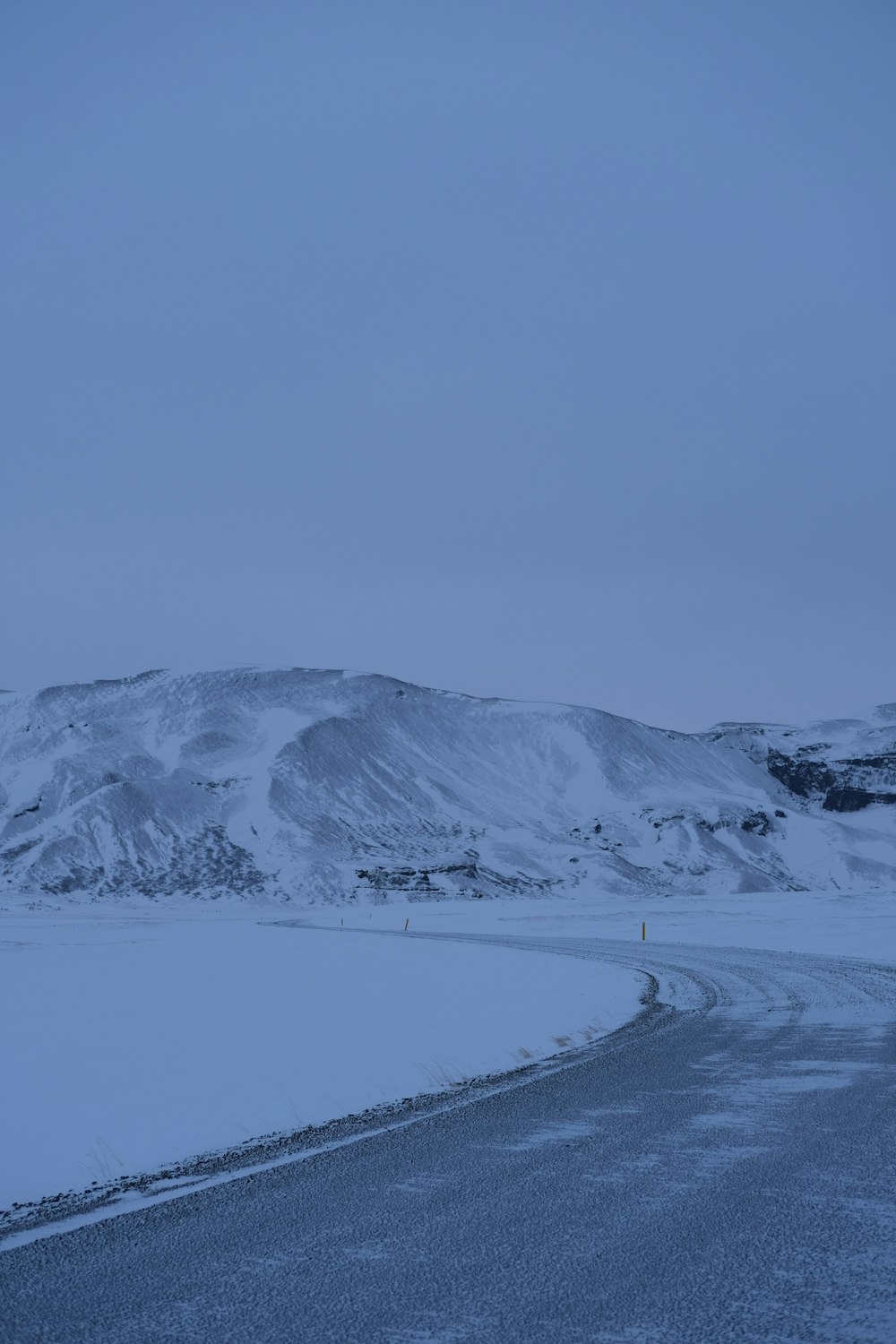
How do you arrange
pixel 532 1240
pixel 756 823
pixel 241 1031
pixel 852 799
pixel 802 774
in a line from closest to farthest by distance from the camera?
pixel 532 1240 → pixel 241 1031 → pixel 756 823 → pixel 852 799 → pixel 802 774

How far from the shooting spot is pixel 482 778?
5310 inches

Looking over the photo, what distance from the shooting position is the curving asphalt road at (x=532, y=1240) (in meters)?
4.40

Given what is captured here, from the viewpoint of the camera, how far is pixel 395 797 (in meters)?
118

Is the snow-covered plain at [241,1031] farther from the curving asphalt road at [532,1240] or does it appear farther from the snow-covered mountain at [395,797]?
the snow-covered mountain at [395,797]

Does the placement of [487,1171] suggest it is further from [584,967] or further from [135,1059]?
[584,967]

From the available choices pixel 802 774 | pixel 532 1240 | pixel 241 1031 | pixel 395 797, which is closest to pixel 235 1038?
pixel 241 1031

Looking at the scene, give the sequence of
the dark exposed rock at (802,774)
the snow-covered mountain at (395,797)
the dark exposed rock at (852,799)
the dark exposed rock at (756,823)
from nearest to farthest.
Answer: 1. the snow-covered mountain at (395,797)
2. the dark exposed rock at (756,823)
3. the dark exposed rock at (852,799)
4. the dark exposed rock at (802,774)

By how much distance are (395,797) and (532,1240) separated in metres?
113

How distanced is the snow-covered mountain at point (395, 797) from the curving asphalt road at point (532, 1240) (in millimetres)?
80799

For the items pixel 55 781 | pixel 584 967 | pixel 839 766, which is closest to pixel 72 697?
pixel 55 781

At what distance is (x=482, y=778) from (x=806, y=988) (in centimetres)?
11528

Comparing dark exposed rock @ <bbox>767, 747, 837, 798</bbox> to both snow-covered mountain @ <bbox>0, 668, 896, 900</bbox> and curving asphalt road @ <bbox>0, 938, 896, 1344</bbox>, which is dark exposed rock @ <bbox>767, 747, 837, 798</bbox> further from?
curving asphalt road @ <bbox>0, 938, 896, 1344</bbox>

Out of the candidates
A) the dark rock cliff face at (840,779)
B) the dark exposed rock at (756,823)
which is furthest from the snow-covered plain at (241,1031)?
the dark rock cliff face at (840,779)

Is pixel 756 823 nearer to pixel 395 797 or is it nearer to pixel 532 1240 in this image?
pixel 395 797
